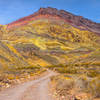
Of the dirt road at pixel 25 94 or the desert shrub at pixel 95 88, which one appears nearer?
the desert shrub at pixel 95 88

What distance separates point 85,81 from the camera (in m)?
14.4

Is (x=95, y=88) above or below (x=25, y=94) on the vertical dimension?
above

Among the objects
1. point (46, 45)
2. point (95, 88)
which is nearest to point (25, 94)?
point (95, 88)

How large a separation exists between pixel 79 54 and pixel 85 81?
85.3 metres

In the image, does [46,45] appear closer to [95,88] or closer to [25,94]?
[25,94]

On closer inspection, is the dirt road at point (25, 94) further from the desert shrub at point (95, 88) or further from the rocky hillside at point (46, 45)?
the rocky hillside at point (46, 45)

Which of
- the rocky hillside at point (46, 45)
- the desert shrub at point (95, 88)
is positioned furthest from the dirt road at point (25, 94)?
the rocky hillside at point (46, 45)

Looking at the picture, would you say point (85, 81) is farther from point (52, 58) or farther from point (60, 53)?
point (60, 53)

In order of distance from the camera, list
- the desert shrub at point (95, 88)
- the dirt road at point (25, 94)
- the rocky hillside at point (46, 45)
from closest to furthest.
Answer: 1. the desert shrub at point (95, 88)
2. the dirt road at point (25, 94)
3. the rocky hillside at point (46, 45)

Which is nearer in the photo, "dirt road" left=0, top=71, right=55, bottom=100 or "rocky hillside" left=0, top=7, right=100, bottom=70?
"dirt road" left=0, top=71, right=55, bottom=100

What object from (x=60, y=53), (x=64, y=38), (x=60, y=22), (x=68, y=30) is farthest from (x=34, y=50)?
(x=60, y=22)

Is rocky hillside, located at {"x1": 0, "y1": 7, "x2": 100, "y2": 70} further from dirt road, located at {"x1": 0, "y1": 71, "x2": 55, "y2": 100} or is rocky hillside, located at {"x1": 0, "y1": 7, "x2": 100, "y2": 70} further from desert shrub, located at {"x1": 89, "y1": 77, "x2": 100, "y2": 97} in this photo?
desert shrub, located at {"x1": 89, "y1": 77, "x2": 100, "y2": 97}

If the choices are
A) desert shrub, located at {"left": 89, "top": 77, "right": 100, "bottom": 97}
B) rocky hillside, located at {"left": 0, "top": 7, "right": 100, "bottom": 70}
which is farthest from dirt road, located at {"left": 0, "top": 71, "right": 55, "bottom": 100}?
rocky hillside, located at {"left": 0, "top": 7, "right": 100, "bottom": 70}

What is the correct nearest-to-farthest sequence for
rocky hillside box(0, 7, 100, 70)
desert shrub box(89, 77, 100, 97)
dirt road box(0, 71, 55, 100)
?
desert shrub box(89, 77, 100, 97)
dirt road box(0, 71, 55, 100)
rocky hillside box(0, 7, 100, 70)
